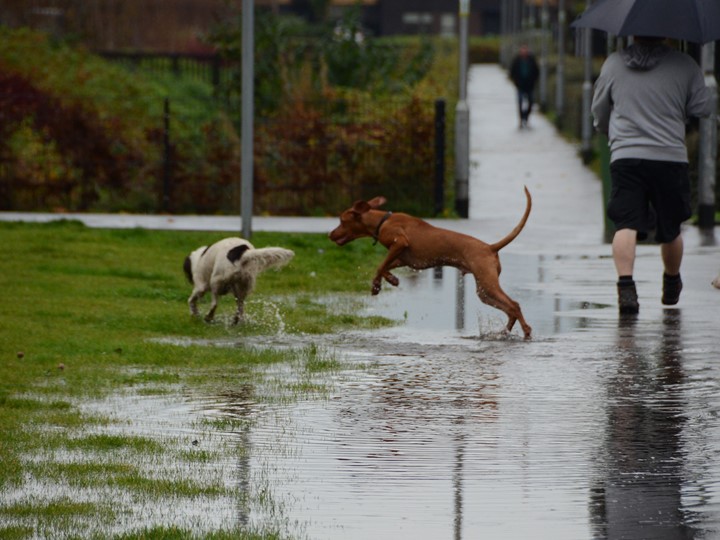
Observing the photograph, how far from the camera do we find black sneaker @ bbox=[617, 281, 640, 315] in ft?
35.3

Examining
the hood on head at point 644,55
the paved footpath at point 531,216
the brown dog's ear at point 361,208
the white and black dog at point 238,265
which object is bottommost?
the paved footpath at point 531,216

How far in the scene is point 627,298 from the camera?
1079cm

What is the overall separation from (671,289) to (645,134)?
113 cm

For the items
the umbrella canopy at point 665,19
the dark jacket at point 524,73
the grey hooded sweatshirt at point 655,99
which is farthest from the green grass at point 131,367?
the dark jacket at point 524,73

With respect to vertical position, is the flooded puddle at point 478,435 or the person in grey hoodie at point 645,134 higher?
the person in grey hoodie at point 645,134

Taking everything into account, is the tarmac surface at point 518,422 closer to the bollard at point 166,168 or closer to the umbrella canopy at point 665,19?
the umbrella canopy at point 665,19

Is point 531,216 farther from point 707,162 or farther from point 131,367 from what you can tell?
point 131,367

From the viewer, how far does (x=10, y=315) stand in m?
11.0

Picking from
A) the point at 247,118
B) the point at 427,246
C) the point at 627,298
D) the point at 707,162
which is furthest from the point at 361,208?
the point at 707,162

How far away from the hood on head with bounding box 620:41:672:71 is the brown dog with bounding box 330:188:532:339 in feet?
3.46

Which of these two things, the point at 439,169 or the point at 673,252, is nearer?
the point at 673,252

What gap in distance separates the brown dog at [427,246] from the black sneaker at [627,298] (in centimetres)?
79

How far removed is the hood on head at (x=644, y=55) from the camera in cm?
1064

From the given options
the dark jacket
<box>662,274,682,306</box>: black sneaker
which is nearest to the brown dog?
<box>662,274,682,306</box>: black sneaker
